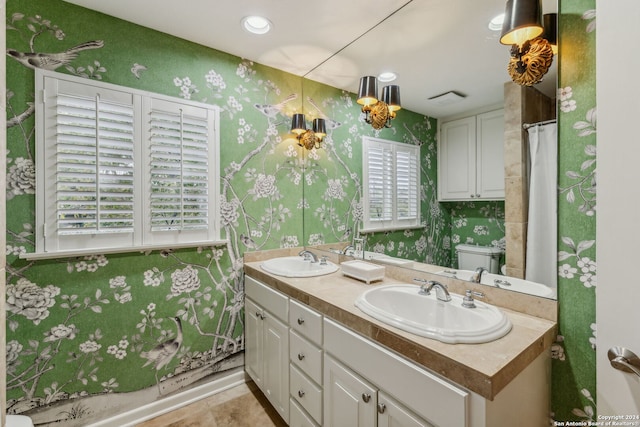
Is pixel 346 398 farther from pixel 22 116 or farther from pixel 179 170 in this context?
pixel 22 116

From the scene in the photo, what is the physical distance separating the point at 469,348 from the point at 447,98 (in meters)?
1.20

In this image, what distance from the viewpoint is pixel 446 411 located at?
82cm

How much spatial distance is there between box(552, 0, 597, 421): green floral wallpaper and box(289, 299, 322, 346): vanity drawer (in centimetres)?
94

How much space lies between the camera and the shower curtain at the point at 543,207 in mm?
1070

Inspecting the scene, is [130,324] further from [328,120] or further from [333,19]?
[333,19]

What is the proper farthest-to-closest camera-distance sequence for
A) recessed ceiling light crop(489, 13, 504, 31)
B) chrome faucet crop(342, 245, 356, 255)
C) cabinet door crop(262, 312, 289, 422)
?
chrome faucet crop(342, 245, 356, 255)
cabinet door crop(262, 312, 289, 422)
recessed ceiling light crop(489, 13, 504, 31)

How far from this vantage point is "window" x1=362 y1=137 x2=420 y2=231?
1625 millimetres

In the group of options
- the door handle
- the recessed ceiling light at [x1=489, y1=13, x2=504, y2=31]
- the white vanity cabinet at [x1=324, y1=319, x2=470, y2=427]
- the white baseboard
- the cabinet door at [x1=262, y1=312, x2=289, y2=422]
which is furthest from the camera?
the white baseboard

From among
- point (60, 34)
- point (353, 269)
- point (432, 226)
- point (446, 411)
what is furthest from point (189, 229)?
point (446, 411)

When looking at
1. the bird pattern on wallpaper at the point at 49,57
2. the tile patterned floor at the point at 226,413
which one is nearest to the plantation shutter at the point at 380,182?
the tile patterned floor at the point at 226,413

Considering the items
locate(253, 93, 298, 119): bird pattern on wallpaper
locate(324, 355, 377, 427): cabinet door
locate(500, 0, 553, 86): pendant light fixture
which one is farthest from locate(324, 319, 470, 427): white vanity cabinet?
locate(253, 93, 298, 119): bird pattern on wallpaper

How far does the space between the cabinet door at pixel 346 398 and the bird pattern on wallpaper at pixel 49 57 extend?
6.84ft

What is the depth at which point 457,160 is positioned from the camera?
4.62 ft

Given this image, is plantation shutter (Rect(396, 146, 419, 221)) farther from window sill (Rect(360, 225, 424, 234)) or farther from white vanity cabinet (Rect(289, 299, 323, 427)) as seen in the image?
white vanity cabinet (Rect(289, 299, 323, 427))
